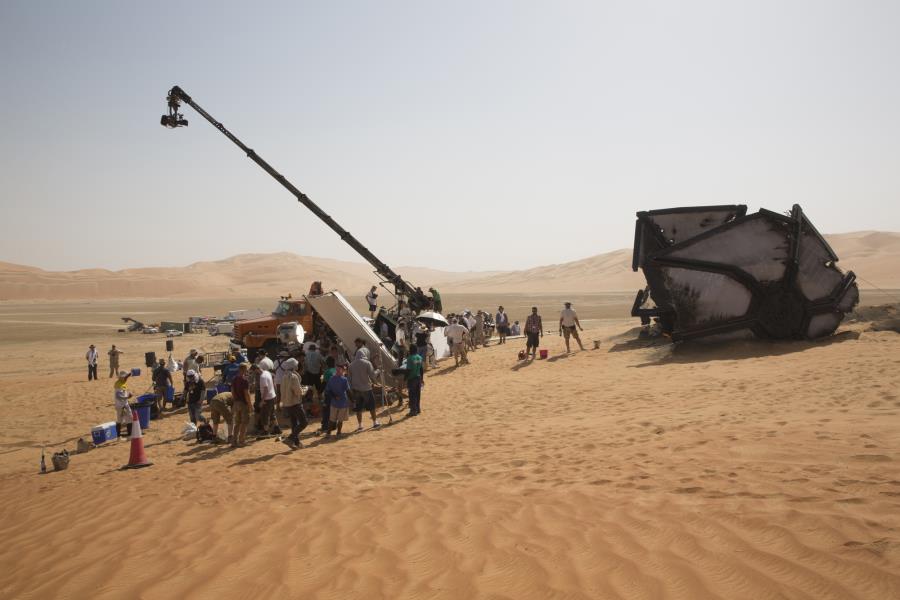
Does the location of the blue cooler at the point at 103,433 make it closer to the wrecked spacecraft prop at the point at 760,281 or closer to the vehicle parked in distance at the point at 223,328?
the wrecked spacecraft prop at the point at 760,281

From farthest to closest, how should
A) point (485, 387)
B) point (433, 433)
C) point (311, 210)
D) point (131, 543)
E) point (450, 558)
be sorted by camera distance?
point (311, 210) < point (485, 387) < point (433, 433) < point (131, 543) < point (450, 558)

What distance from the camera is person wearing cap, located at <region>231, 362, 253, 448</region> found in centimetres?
938

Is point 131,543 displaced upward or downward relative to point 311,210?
downward

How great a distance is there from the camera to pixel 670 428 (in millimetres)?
7449

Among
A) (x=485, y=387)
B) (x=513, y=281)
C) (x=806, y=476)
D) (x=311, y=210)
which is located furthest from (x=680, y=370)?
(x=513, y=281)

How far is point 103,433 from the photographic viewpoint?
35.1ft

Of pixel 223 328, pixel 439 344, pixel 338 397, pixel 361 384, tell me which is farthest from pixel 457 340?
pixel 223 328

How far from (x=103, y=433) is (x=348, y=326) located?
5.13 m

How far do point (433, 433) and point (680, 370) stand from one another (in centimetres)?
654

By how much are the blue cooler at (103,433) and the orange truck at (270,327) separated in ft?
21.1

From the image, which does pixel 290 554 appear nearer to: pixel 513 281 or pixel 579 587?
pixel 579 587

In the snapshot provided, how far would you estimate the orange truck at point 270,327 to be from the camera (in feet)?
57.6

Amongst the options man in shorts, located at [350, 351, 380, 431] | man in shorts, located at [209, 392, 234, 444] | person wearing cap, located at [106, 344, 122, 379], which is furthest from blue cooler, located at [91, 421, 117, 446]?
person wearing cap, located at [106, 344, 122, 379]

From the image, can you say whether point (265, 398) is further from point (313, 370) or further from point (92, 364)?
point (92, 364)
